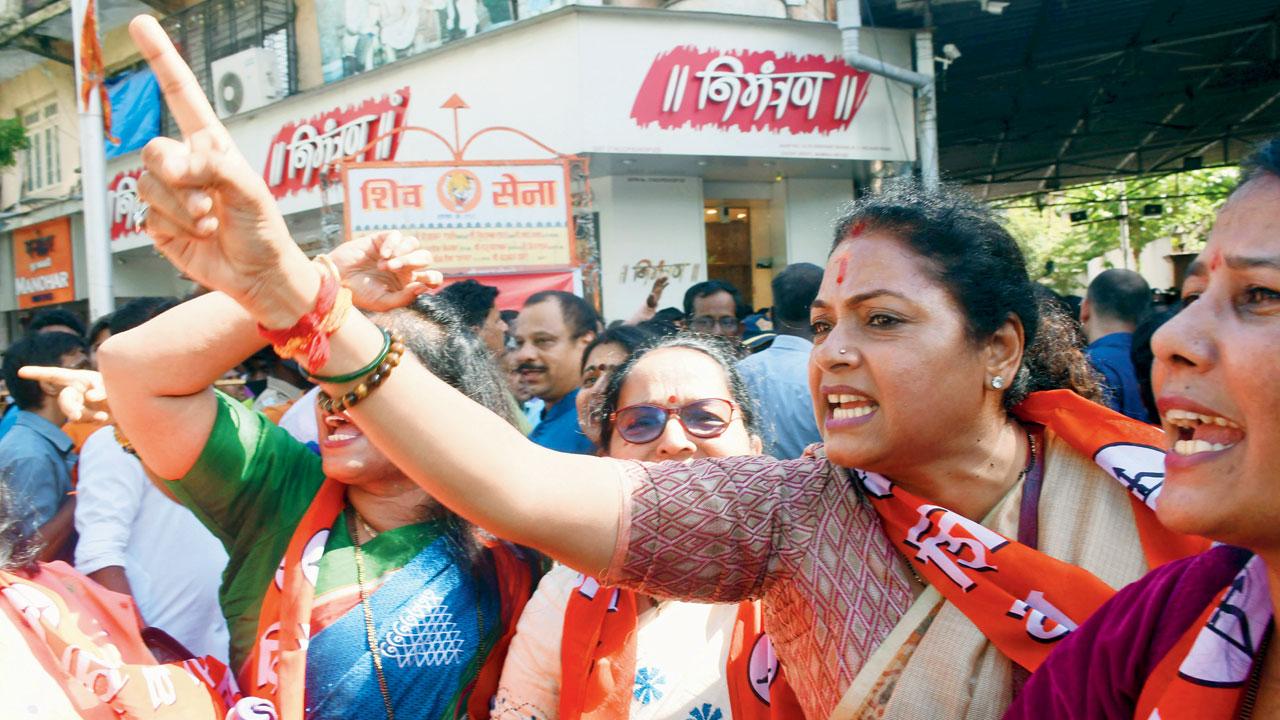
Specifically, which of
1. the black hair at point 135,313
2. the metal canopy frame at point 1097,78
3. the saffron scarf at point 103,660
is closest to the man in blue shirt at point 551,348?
the black hair at point 135,313

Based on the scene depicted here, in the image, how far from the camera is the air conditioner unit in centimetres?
1296

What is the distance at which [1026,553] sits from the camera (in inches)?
59.7

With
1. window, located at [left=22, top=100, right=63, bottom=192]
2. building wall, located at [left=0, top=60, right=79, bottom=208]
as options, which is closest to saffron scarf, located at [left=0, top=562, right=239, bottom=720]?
building wall, located at [left=0, top=60, right=79, bottom=208]

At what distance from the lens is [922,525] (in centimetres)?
156

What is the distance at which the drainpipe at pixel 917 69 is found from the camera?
9.73 m

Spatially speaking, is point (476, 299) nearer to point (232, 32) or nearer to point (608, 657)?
point (608, 657)

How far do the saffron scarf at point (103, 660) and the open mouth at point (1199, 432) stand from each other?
5.50ft

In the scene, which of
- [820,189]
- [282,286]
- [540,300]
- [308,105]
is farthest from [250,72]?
[282,286]

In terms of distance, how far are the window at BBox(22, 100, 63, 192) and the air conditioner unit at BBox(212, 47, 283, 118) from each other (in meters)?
4.82

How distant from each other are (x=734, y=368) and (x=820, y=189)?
9.43 m

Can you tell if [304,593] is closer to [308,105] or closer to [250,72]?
[308,105]

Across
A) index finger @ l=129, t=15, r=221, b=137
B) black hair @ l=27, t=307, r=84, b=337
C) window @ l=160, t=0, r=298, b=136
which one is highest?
window @ l=160, t=0, r=298, b=136

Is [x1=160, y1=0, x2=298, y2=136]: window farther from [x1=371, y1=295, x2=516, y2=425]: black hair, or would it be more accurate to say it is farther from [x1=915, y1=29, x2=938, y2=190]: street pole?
[x1=371, y1=295, x2=516, y2=425]: black hair

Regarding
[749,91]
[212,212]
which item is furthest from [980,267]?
Answer: [749,91]
